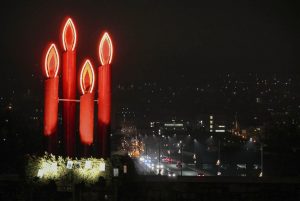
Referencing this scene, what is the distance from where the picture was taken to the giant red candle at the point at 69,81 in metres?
22.9

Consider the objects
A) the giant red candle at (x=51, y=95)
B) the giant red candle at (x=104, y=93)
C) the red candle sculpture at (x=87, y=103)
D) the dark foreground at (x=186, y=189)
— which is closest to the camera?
the dark foreground at (x=186, y=189)

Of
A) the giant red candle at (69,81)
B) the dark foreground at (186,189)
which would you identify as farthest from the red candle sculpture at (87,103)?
the dark foreground at (186,189)

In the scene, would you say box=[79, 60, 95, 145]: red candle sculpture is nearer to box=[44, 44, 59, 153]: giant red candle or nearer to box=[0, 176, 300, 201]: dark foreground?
box=[44, 44, 59, 153]: giant red candle

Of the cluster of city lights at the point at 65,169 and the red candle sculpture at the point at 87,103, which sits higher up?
the red candle sculpture at the point at 87,103

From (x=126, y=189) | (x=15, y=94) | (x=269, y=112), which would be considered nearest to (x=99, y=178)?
(x=126, y=189)

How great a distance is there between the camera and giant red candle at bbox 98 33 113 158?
2336 centimetres

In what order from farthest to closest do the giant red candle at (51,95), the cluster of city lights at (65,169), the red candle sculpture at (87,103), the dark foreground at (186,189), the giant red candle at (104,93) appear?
the giant red candle at (104,93), the red candle sculpture at (87,103), the giant red candle at (51,95), the dark foreground at (186,189), the cluster of city lights at (65,169)

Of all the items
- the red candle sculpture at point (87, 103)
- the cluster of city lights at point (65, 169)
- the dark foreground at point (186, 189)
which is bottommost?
the dark foreground at point (186, 189)

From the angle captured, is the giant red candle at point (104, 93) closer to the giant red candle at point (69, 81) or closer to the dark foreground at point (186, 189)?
the giant red candle at point (69, 81)

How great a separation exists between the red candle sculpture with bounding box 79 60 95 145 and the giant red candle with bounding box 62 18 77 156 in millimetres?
481

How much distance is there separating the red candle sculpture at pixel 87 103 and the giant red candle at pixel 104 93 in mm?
526

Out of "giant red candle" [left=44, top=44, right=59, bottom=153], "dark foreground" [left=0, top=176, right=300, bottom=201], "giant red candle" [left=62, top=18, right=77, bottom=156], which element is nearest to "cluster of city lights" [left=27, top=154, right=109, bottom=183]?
"dark foreground" [left=0, top=176, right=300, bottom=201]

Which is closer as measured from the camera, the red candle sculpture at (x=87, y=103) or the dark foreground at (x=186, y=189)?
the dark foreground at (x=186, y=189)

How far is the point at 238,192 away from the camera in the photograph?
23.1m
